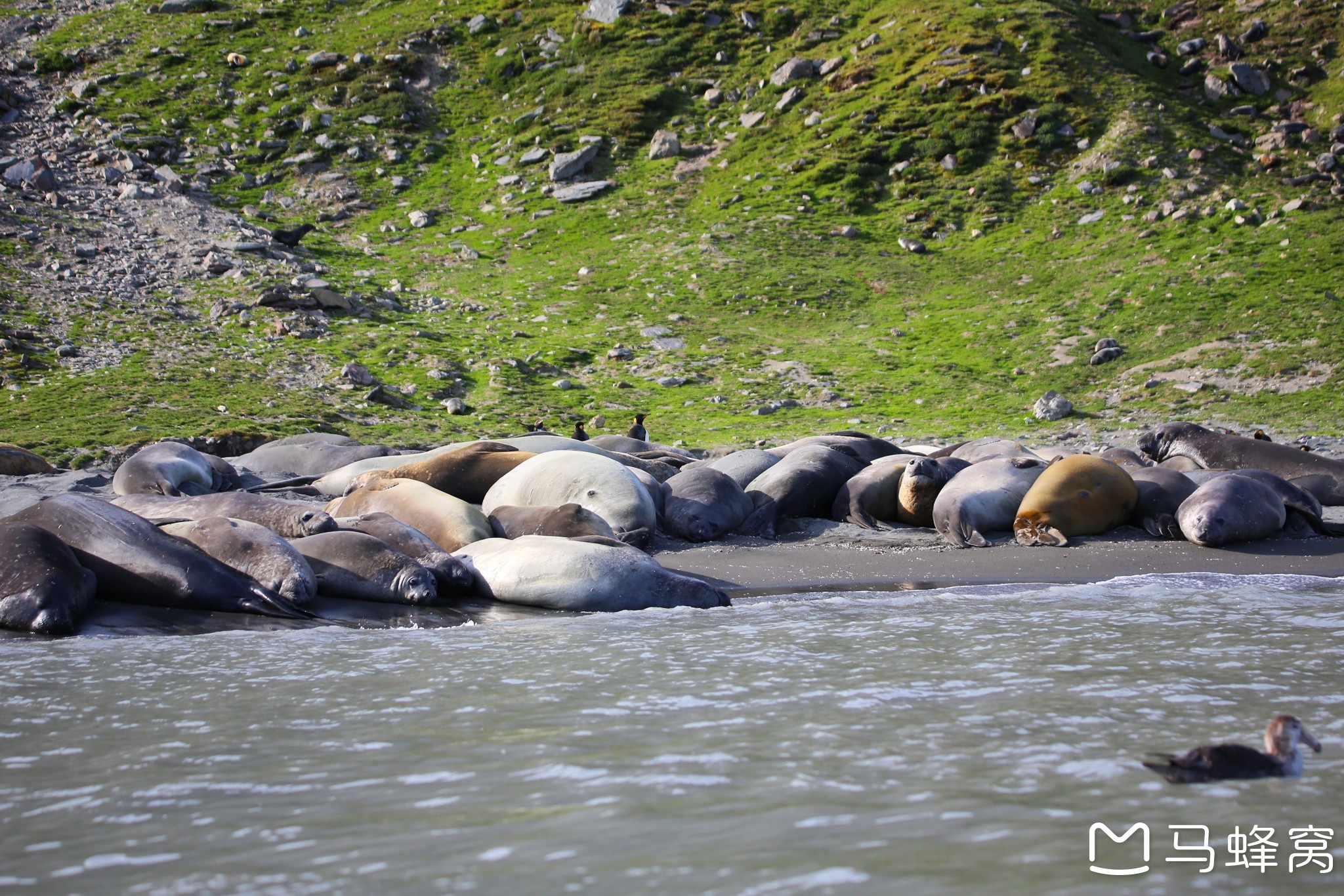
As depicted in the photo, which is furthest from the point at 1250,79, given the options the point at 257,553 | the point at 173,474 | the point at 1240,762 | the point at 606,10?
the point at 1240,762

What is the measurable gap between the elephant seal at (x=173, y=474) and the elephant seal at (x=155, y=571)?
3.93 metres

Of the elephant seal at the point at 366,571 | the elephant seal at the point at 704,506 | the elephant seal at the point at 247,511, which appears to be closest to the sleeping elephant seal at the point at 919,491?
the elephant seal at the point at 704,506

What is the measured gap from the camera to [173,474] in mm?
10883

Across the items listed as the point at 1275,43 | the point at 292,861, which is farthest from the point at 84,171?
the point at 1275,43

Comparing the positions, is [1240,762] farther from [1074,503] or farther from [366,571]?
[1074,503]

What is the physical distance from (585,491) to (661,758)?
18.5ft

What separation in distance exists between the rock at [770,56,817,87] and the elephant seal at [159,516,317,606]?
→ 37077 mm

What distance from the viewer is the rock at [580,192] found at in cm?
3594

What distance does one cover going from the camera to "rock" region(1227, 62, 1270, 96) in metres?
35.1

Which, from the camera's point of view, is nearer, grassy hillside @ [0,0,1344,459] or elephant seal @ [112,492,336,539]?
elephant seal @ [112,492,336,539]

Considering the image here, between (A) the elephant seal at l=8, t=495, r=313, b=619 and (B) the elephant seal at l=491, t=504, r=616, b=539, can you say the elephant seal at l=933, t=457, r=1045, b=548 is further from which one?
(A) the elephant seal at l=8, t=495, r=313, b=619

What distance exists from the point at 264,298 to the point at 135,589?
21.1 metres

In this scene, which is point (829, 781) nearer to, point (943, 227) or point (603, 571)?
point (603, 571)

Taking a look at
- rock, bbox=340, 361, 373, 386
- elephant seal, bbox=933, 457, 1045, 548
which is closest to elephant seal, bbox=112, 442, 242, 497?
elephant seal, bbox=933, 457, 1045, 548
